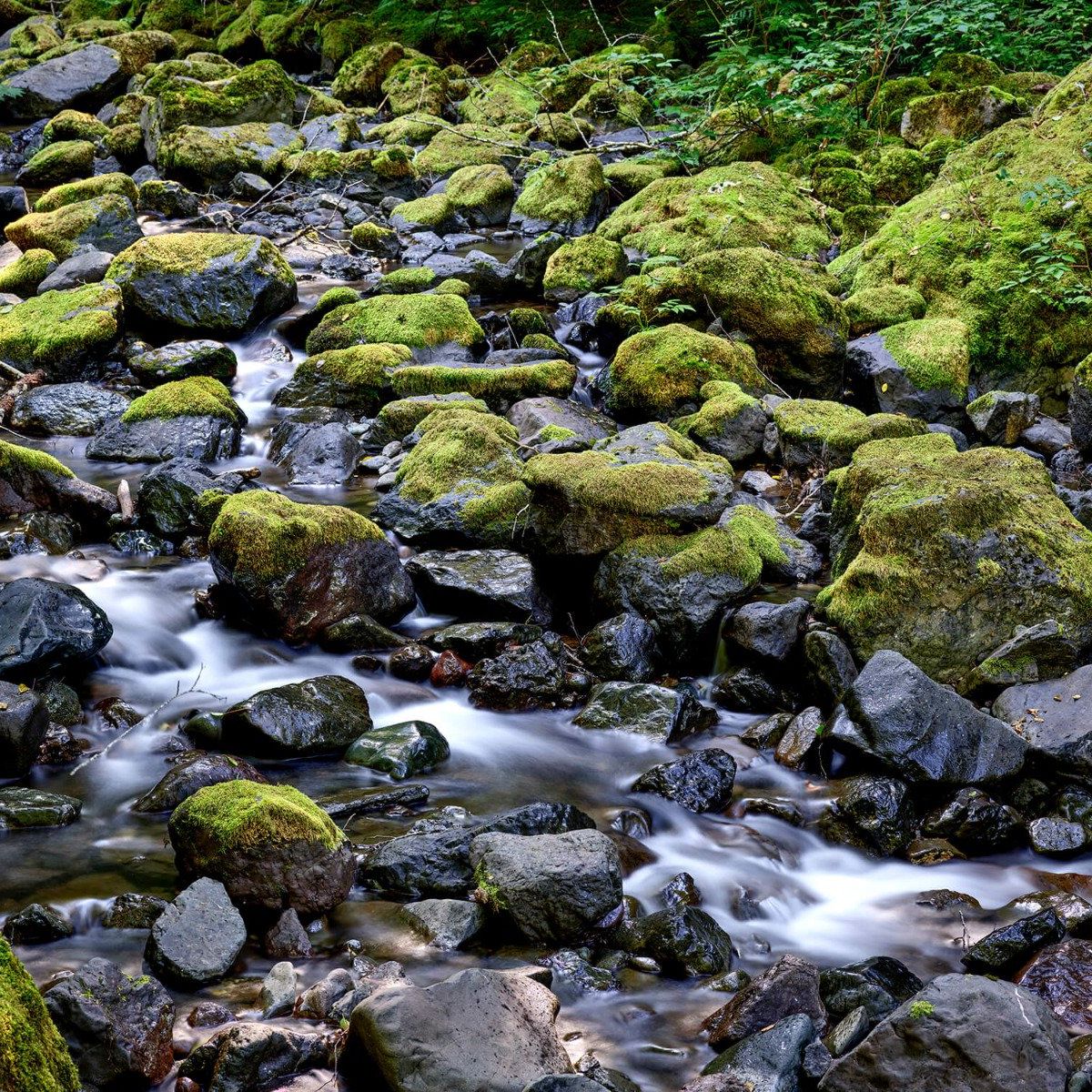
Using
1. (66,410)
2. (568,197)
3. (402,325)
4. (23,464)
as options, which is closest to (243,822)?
(23,464)

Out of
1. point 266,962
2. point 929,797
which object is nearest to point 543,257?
point 929,797

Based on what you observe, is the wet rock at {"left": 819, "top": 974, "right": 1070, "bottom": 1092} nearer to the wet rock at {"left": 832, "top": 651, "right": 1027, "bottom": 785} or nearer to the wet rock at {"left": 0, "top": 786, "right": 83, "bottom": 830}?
the wet rock at {"left": 832, "top": 651, "right": 1027, "bottom": 785}

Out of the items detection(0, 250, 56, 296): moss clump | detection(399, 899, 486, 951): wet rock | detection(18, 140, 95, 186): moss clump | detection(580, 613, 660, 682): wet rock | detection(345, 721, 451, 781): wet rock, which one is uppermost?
detection(18, 140, 95, 186): moss clump

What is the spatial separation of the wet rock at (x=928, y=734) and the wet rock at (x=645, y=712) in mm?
847

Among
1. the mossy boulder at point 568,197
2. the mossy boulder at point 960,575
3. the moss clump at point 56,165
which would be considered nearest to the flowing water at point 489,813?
the mossy boulder at point 960,575

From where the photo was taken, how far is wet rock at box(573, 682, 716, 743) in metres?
5.25

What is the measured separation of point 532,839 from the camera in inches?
159

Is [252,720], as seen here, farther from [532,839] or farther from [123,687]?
[532,839]

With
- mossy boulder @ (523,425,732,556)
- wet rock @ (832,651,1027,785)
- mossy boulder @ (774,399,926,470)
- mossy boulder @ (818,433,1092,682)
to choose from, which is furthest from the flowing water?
mossy boulder @ (774,399,926,470)

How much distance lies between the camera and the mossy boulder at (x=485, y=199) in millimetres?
14711

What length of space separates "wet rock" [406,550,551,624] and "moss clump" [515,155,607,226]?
8.68 metres

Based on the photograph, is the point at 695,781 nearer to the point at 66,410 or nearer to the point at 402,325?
the point at 402,325

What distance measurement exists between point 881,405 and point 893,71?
830 cm

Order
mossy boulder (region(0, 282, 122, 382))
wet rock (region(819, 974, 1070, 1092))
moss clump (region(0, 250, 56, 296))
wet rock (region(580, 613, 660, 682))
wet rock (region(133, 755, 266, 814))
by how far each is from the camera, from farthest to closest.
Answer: moss clump (region(0, 250, 56, 296)) < mossy boulder (region(0, 282, 122, 382)) < wet rock (region(580, 613, 660, 682)) < wet rock (region(133, 755, 266, 814)) < wet rock (region(819, 974, 1070, 1092))
